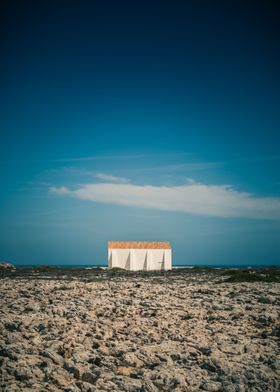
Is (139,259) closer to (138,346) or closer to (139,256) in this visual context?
(139,256)

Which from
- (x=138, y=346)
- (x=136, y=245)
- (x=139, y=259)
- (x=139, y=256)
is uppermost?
(x=136, y=245)

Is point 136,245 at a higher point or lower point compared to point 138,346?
higher

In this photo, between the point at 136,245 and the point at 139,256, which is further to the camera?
the point at 136,245

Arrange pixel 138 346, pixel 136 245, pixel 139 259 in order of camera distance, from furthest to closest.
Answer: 1. pixel 136 245
2. pixel 139 259
3. pixel 138 346

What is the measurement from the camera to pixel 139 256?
200 ft

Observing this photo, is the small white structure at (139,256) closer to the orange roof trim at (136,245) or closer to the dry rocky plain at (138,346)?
the orange roof trim at (136,245)

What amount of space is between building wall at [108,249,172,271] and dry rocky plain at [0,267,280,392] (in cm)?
4537

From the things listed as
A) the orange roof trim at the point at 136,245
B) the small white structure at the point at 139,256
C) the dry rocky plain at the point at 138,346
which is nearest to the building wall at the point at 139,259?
the small white structure at the point at 139,256

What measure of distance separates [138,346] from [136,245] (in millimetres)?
52837

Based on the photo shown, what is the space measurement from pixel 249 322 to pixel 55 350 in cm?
637

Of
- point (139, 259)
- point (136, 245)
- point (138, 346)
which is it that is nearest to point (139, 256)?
point (139, 259)

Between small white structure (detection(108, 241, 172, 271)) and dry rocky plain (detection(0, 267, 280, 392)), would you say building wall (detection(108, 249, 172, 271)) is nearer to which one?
small white structure (detection(108, 241, 172, 271))

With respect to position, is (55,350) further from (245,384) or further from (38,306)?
(38,306)

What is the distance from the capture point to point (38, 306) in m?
13.5
